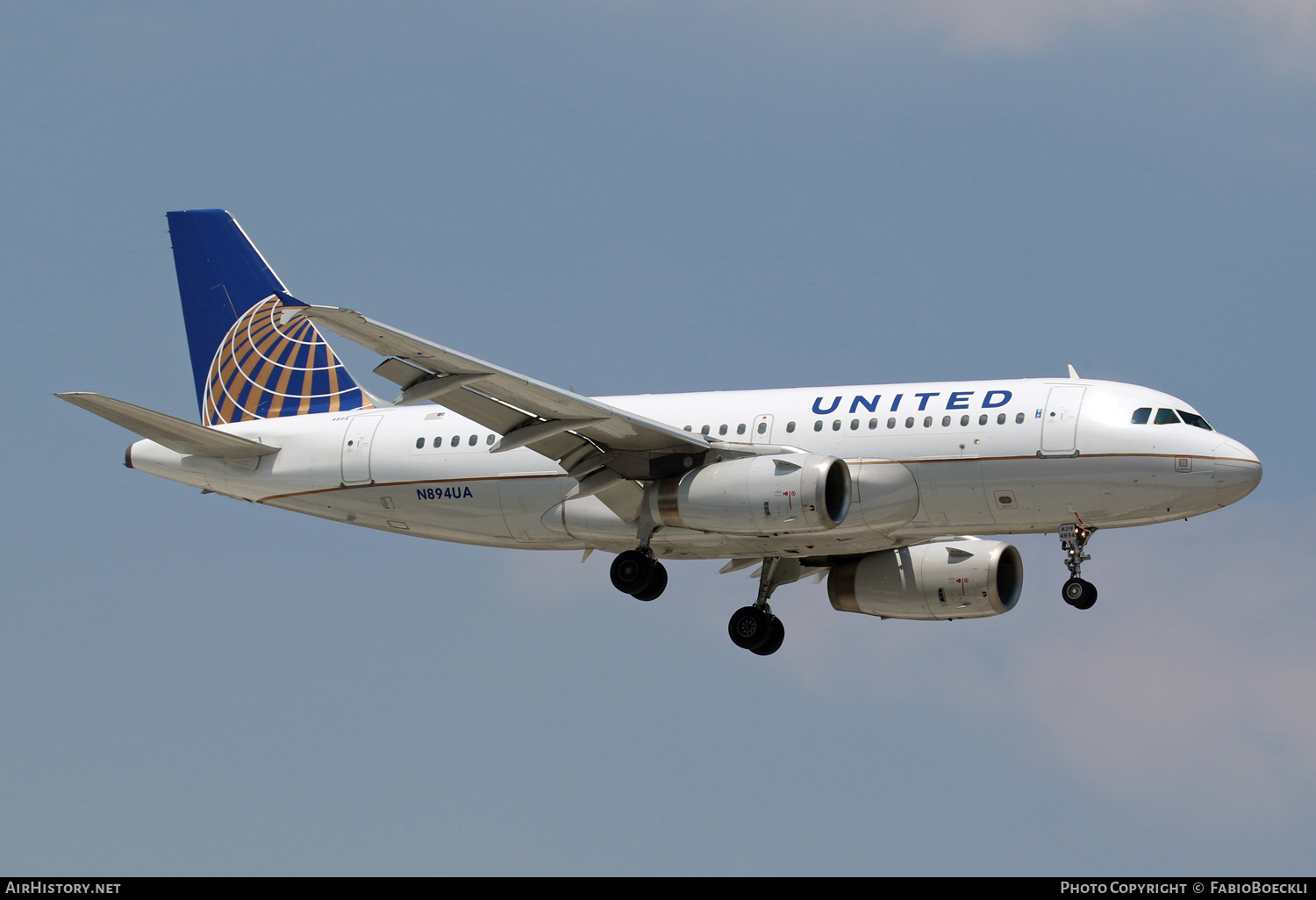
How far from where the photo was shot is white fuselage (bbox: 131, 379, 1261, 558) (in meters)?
35.5

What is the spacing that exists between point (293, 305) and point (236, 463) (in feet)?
35.9

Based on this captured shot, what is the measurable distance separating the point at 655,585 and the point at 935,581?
692cm

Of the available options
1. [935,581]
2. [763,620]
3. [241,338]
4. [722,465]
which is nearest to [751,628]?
[763,620]

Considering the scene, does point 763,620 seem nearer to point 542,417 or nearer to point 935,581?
point 935,581

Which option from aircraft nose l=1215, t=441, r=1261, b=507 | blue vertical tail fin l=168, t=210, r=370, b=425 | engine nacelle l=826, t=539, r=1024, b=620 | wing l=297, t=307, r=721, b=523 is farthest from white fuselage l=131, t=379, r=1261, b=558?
engine nacelle l=826, t=539, r=1024, b=620

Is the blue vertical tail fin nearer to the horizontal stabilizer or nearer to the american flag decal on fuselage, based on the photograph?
the american flag decal on fuselage

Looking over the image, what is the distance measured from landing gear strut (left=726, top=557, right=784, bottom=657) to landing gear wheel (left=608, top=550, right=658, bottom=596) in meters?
4.66

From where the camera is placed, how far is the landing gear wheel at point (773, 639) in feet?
138

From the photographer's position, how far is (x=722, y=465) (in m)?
36.5

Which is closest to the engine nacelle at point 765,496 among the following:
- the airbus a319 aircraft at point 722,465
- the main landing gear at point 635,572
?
the airbus a319 aircraft at point 722,465

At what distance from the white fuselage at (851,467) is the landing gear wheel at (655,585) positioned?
873 millimetres

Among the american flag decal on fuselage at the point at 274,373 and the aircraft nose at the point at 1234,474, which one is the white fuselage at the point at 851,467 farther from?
the american flag decal on fuselage at the point at 274,373
